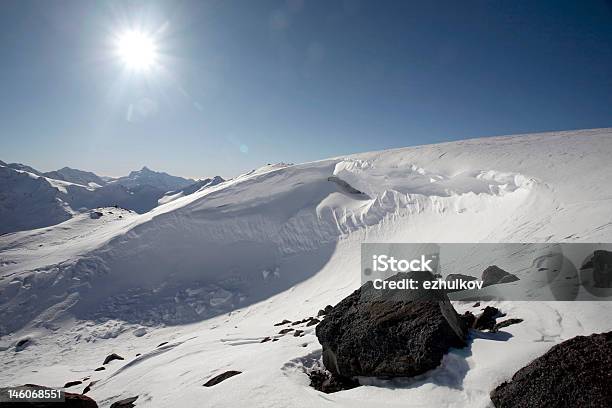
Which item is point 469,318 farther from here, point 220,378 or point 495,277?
point 220,378

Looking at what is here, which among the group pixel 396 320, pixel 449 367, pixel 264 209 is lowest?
pixel 449 367

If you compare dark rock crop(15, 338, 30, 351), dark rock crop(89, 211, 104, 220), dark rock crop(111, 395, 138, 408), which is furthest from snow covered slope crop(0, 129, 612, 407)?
dark rock crop(89, 211, 104, 220)

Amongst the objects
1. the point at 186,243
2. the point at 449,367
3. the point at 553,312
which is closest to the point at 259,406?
the point at 449,367

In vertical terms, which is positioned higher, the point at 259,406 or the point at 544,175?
the point at 544,175

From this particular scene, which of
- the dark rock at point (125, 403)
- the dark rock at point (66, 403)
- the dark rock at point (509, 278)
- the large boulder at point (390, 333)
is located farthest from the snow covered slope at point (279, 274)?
the dark rock at point (509, 278)

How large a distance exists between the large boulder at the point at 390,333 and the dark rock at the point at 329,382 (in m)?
0.14

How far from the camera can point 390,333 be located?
7.32 meters

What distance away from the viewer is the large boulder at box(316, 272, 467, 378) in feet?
21.9

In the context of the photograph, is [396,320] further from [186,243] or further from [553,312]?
[186,243]

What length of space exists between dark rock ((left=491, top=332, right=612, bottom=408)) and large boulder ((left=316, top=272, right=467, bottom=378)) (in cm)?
156

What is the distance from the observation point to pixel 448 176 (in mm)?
36094

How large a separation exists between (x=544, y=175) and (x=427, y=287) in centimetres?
2419

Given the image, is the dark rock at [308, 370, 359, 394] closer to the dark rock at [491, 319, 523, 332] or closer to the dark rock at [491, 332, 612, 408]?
the dark rock at [491, 332, 612, 408]

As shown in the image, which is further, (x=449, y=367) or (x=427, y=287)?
(x=427, y=287)
